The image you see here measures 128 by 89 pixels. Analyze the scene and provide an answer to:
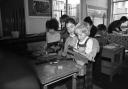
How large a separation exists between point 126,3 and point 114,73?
14.3 feet

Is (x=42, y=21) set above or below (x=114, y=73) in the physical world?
above

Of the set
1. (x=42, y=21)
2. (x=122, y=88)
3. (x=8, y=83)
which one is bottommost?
(x=122, y=88)

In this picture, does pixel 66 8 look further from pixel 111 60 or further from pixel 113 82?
pixel 113 82

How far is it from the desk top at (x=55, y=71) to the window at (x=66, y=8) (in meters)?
2.37

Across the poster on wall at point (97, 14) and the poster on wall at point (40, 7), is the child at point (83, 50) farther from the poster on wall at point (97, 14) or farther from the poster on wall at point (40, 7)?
the poster on wall at point (97, 14)

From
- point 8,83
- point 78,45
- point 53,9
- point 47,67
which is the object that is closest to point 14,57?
point 8,83

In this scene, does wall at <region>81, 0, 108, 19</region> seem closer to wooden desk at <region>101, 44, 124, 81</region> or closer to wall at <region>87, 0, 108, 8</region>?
wall at <region>87, 0, 108, 8</region>

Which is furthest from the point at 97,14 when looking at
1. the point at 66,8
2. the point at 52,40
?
the point at 52,40

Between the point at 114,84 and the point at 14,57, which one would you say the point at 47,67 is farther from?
the point at 114,84

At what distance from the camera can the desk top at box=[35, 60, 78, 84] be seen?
0.98 m

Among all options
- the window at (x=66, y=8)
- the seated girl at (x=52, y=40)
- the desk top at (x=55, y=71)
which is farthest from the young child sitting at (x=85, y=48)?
the window at (x=66, y=8)

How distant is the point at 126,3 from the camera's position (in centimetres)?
557

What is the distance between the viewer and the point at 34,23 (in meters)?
3.01

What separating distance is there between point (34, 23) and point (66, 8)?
4.38 ft
